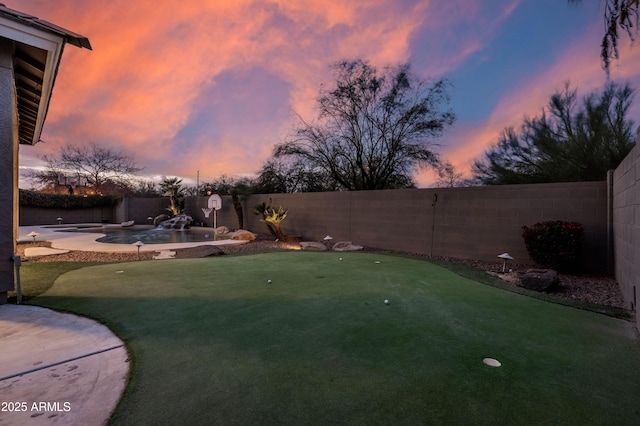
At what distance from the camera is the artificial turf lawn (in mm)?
1859

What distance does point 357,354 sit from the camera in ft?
8.50

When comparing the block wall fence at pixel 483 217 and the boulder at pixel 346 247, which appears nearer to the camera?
the block wall fence at pixel 483 217

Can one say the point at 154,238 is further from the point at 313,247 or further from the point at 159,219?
the point at 159,219

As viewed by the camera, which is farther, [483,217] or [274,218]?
[274,218]

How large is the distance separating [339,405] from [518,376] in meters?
1.38

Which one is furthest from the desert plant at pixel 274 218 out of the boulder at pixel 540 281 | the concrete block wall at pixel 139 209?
the concrete block wall at pixel 139 209

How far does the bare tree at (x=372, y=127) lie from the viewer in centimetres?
1336

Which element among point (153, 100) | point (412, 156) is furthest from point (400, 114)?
point (153, 100)

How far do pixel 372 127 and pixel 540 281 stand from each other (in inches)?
416

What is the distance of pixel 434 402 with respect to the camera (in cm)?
Answer: 194

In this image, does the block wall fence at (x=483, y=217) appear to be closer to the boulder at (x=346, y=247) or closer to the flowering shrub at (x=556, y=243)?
the flowering shrub at (x=556, y=243)

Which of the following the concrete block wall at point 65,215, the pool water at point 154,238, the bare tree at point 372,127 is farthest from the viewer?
the concrete block wall at point 65,215

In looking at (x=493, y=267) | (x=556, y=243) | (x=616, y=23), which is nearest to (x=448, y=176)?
(x=493, y=267)

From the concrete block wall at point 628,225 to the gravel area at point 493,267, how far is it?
0.19 m
